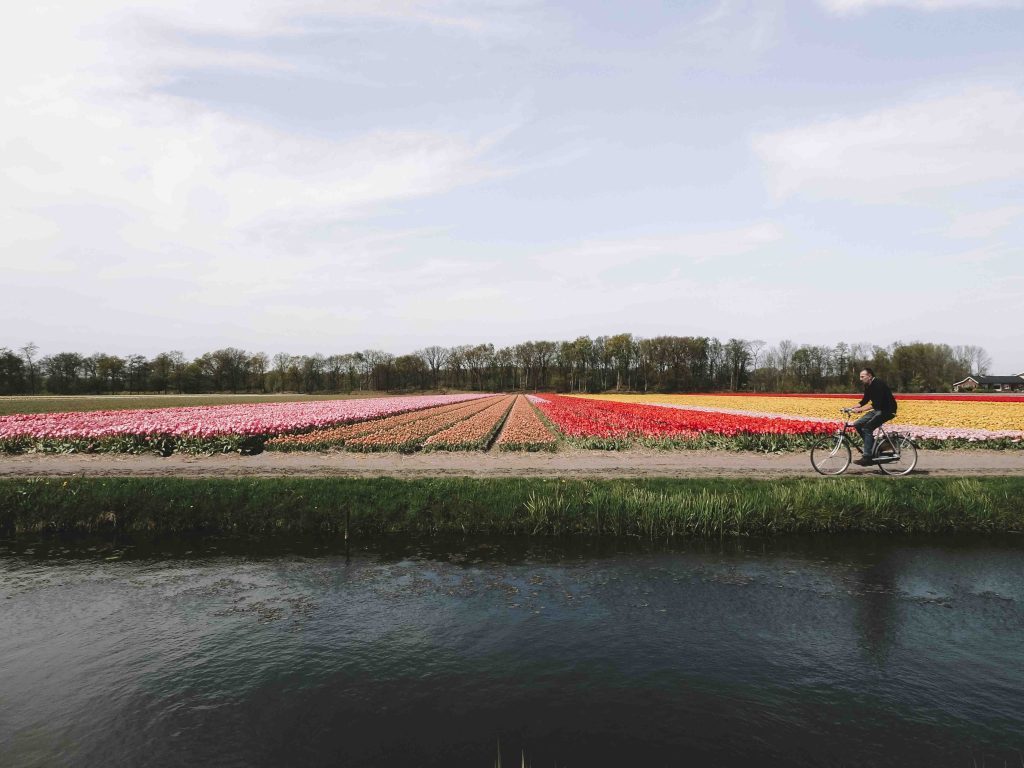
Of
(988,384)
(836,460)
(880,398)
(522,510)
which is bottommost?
(522,510)

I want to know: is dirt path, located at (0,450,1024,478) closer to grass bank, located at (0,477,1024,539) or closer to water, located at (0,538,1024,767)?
grass bank, located at (0,477,1024,539)

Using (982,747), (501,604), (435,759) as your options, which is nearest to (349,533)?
(501,604)

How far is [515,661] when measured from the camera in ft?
19.7

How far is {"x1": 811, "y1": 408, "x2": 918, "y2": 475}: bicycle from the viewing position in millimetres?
14844

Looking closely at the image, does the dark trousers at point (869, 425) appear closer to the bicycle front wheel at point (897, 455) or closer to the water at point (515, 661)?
the bicycle front wheel at point (897, 455)

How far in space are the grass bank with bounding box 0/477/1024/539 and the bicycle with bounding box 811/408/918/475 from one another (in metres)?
2.65

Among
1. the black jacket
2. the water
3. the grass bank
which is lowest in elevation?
the water

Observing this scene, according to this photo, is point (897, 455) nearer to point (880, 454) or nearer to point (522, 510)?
point (880, 454)

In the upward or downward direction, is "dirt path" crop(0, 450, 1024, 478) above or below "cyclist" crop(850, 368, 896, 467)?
below

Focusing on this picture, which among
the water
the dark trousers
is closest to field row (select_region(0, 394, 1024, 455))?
the dark trousers

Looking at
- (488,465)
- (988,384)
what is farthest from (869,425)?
(988,384)

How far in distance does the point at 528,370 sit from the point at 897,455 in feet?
416

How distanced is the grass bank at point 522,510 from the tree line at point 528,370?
327 feet

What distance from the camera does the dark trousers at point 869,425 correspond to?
1438cm
